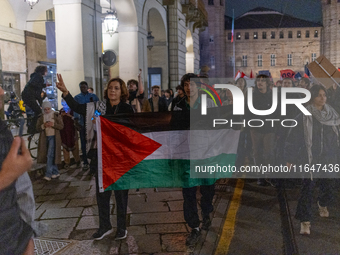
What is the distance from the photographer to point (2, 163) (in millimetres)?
1955

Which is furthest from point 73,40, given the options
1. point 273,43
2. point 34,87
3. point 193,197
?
point 273,43

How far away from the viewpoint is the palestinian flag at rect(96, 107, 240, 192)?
4.82 meters

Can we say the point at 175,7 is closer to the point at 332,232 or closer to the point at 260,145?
the point at 260,145

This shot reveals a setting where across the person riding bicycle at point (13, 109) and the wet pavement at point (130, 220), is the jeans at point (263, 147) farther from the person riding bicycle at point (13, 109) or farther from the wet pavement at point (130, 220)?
the person riding bicycle at point (13, 109)

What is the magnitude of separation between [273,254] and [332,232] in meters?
1.10

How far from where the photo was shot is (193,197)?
470 cm

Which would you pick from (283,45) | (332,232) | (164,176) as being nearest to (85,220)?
(164,176)

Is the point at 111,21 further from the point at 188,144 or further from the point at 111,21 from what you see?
the point at 188,144

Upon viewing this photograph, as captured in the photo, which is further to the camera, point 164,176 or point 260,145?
point 260,145

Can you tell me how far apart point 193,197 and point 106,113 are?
1526 millimetres

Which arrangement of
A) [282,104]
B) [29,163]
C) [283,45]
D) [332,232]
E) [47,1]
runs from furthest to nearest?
[283,45] → [47,1] → [282,104] → [332,232] → [29,163]

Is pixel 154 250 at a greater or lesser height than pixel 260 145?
lesser

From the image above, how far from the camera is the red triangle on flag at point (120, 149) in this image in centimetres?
481

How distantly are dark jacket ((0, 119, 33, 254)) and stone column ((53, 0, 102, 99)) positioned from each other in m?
9.74
